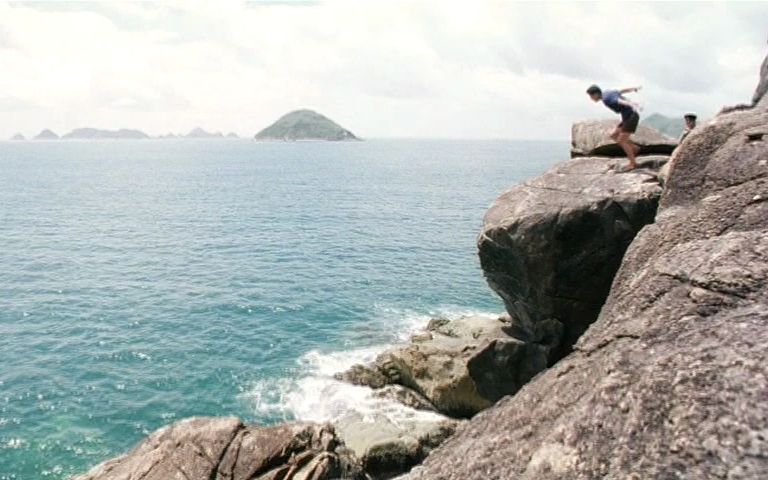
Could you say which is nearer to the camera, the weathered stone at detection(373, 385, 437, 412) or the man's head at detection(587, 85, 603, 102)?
the man's head at detection(587, 85, 603, 102)

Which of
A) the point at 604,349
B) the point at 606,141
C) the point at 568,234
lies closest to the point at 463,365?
the point at 568,234

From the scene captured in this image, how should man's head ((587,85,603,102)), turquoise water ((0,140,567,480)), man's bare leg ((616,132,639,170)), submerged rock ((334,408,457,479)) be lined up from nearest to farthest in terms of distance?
man's head ((587,85,603,102)), man's bare leg ((616,132,639,170)), submerged rock ((334,408,457,479)), turquoise water ((0,140,567,480))

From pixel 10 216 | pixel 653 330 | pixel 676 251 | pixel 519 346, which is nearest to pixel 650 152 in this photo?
pixel 519 346

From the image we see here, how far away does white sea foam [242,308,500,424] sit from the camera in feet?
115

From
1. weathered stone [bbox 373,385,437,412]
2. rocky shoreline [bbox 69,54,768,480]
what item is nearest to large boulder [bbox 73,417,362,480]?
rocky shoreline [bbox 69,54,768,480]

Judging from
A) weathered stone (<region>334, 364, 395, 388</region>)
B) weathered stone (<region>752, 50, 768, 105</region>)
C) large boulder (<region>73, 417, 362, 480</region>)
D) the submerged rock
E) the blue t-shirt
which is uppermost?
weathered stone (<region>752, 50, 768, 105</region>)

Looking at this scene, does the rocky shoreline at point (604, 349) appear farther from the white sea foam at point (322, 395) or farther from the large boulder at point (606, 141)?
the white sea foam at point (322, 395)

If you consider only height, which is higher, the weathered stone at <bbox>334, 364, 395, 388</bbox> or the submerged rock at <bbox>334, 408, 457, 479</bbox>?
the submerged rock at <bbox>334, 408, 457, 479</bbox>

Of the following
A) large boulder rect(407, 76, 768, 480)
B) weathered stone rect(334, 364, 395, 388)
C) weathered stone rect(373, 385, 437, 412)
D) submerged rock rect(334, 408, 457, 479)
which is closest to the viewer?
large boulder rect(407, 76, 768, 480)

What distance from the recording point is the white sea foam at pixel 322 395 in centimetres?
3491

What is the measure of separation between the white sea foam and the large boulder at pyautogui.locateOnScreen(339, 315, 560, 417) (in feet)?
4.35

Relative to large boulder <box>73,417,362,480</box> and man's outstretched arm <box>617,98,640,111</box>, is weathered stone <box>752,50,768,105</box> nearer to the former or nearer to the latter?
man's outstretched arm <box>617,98,640,111</box>

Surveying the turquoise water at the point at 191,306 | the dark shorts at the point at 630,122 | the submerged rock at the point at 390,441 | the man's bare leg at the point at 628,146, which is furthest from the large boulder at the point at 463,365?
the dark shorts at the point at 630,122

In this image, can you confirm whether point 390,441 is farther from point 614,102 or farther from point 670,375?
point 670,375
